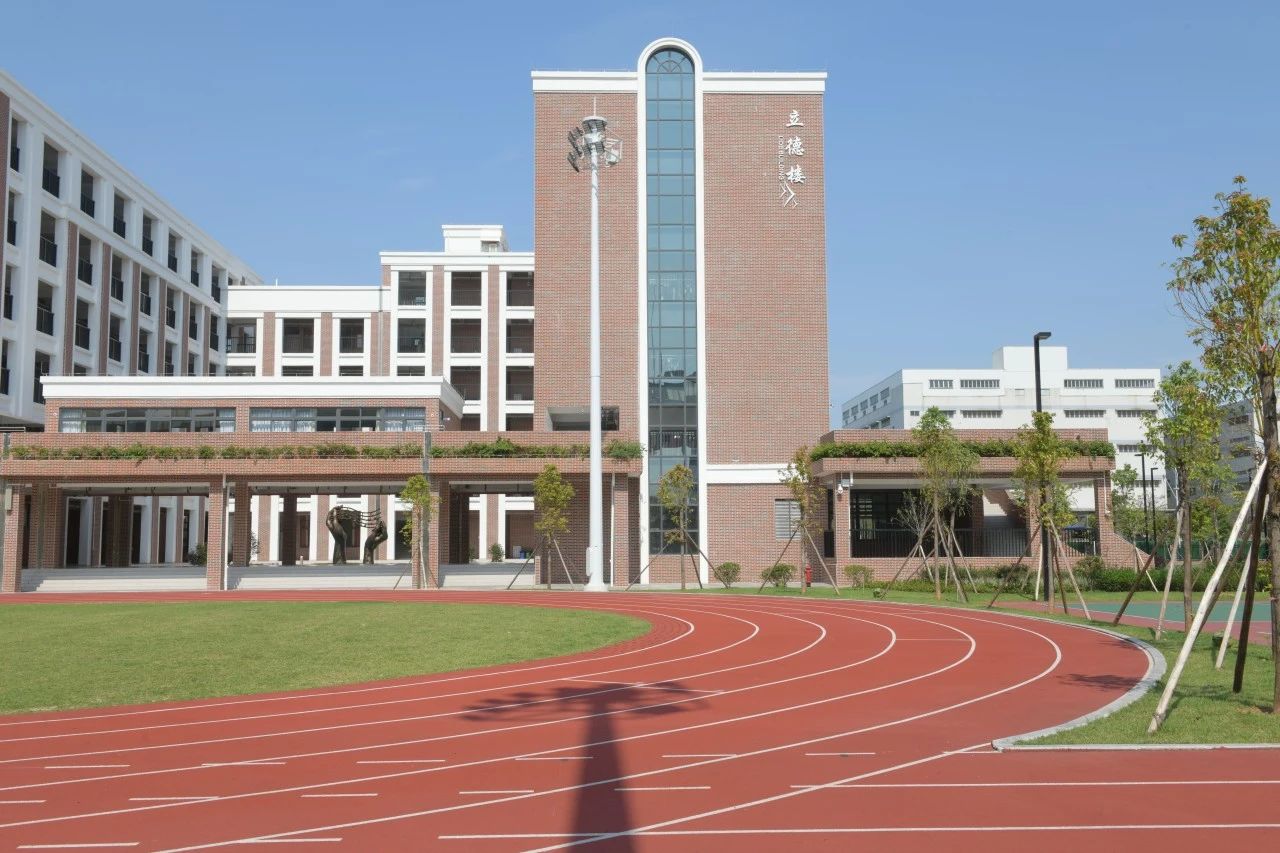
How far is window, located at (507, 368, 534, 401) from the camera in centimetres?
6625

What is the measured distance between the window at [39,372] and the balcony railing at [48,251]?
4378mm

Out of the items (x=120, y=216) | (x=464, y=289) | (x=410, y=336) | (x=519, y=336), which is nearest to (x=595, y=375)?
(x=519, y=336)

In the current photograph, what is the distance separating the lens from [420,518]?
39.5 meters

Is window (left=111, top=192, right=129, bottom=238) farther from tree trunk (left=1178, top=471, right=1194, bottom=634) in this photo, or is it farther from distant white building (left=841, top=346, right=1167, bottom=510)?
distant white building (left=841, top=346, right=1167, bottom=510)

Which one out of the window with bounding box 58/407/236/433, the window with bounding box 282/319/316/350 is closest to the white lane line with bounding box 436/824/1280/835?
the window with bounding box 58/407/236/433

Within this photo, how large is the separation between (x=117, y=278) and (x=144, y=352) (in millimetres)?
4788

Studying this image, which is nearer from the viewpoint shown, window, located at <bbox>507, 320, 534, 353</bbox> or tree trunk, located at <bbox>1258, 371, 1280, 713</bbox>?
tree trunk, located at <bbox>1258, 371, 1280, 713</bbox>

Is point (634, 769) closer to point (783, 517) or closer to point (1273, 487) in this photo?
point (1273, 487)

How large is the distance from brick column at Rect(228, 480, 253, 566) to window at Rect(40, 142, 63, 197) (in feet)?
62.6

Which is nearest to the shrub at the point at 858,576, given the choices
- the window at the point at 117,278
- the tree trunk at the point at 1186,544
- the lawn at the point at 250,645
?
the lawn at the point at 250,645

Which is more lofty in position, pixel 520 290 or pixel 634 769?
pixel 520 290

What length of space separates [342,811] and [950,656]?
39.3 ft

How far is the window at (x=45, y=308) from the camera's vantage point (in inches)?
1884

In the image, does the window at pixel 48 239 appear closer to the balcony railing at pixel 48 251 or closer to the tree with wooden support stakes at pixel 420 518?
the balcony railing at pixel 48 251
